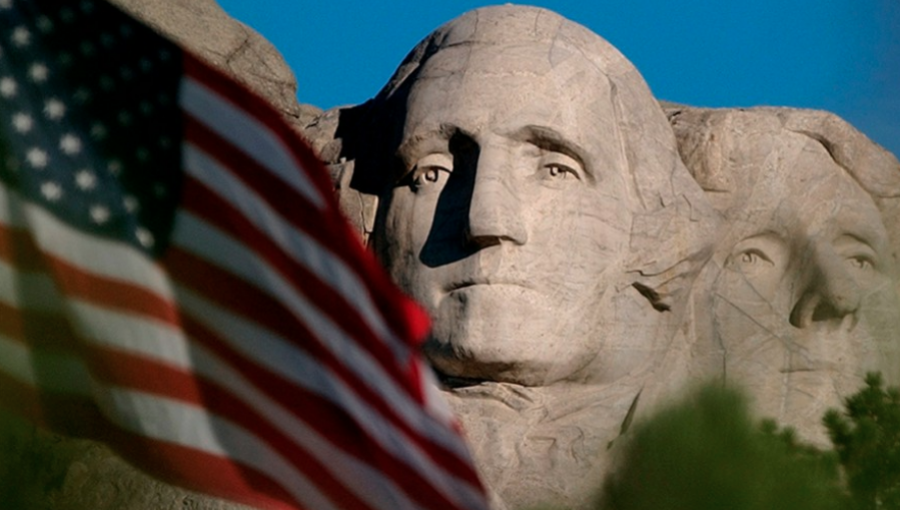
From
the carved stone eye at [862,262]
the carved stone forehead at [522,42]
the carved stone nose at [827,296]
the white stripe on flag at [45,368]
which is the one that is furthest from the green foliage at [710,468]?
the carved stone eye at [862,262]

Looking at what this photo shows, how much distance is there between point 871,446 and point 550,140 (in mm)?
2965

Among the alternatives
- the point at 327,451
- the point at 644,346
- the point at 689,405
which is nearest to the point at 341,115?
the point at 644,346

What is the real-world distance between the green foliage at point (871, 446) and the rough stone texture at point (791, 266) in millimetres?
2832

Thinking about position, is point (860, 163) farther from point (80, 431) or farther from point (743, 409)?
point (80, 431)

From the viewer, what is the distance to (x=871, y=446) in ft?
21.5

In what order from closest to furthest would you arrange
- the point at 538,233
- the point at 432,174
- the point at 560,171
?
the point at 538,233
the point at 560,171
the point at 432,174

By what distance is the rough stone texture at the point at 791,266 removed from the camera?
9.88 m

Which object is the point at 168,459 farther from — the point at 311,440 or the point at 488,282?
the point at 488,282

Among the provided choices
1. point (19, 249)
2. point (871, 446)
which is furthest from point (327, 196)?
point (871, 446)

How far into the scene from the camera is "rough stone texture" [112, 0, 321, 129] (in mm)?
10086

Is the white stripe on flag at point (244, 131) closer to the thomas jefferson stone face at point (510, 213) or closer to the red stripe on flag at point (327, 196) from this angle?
the red stripe on flag at point (327, 196)

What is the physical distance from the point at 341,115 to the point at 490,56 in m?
1.39

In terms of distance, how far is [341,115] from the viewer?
34.8ft

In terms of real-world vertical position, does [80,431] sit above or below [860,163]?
below
